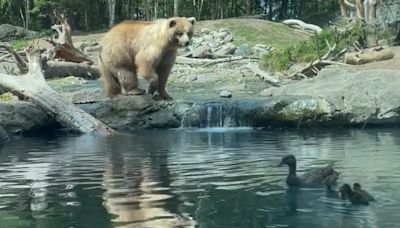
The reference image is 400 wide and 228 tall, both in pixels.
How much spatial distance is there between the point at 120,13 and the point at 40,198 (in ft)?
152

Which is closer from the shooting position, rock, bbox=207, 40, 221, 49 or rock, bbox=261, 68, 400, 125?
rock, bbox=261, 68, 400, 125

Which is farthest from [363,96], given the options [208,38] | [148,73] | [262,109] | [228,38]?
[228,38]

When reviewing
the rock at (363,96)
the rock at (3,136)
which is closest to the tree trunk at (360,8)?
the rock at (363,96)

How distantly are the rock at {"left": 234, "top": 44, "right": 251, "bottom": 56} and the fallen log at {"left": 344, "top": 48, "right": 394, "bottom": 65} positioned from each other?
370 inches

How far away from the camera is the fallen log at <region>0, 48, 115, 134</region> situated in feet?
53.2

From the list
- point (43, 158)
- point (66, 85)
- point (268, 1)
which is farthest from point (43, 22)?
point (43, 158)

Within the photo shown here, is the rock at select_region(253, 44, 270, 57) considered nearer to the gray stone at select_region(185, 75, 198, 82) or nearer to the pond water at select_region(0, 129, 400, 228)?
the gray stone at select_region(185, 75, 198, 82)

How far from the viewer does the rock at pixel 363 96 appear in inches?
653

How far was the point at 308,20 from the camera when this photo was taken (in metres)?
49.4

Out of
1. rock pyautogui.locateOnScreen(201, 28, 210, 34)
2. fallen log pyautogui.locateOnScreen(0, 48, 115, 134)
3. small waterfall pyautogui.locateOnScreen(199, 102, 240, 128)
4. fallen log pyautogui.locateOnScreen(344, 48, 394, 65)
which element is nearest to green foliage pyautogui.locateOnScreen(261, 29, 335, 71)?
fallen log pyautogui.locateOnScreen(344, 48, 394, 65)

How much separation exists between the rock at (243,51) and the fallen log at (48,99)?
15991 millimetres

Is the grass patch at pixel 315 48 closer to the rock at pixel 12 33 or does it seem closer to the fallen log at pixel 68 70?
the fallen log at pixel 68 70

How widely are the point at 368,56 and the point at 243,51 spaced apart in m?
10.3

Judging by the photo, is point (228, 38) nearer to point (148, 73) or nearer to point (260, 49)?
point (260, 49)
